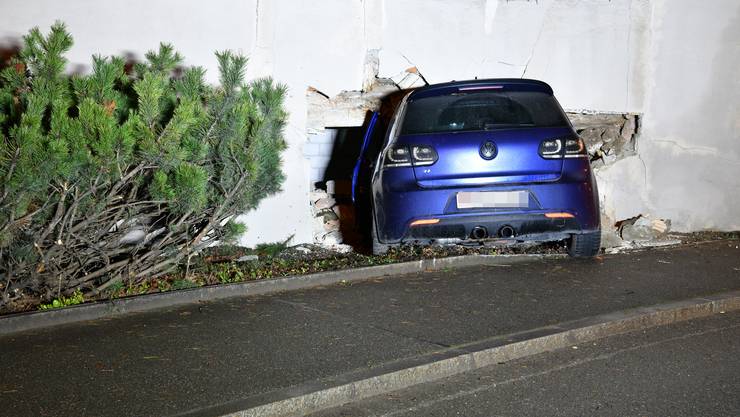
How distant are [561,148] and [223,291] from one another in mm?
3117

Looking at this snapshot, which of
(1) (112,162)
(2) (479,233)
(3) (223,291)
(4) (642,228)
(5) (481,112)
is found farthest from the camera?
(4) (642,228)

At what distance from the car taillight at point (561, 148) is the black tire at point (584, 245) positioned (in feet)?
3.44

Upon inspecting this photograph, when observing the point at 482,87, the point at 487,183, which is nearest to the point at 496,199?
the point at 487,183

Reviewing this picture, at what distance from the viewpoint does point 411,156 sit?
7.02m

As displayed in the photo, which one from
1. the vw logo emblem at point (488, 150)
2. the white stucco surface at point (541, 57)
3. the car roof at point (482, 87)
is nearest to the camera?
the vw logo emblem at point (488, 150)

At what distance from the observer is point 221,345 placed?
523 cm

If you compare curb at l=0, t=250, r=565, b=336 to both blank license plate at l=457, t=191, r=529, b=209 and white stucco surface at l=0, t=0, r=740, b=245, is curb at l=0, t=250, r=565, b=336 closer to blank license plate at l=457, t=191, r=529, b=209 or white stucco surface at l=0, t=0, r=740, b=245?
blank license plate at l=457, t=191, r=529, b=209

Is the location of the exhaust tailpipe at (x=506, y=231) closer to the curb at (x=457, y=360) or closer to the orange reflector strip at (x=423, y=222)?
the orange reflector strip at (x=423, y=222)

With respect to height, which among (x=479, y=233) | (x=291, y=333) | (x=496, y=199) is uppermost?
(x=496, y=199)

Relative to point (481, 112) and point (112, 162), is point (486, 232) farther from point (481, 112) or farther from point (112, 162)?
point (112, 162)

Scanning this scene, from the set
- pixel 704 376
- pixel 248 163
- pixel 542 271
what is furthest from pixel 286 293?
pixel 704 376

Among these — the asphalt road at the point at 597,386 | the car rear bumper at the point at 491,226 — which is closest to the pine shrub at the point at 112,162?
the car rear bumper at the point at 491,226

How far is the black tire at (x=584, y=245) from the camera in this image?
25.8ft

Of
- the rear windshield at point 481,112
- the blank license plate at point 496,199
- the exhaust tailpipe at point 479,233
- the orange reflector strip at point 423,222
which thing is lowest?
the exhaust tailpipe at point 479,233
